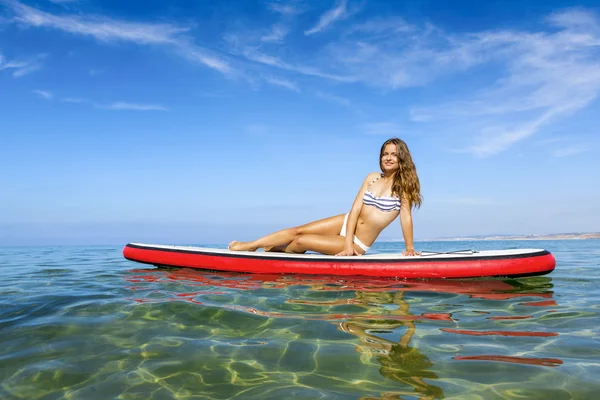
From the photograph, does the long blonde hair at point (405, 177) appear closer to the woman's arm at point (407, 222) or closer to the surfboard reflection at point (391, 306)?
the woman's arm at point (407, 222)

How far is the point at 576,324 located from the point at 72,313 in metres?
4.75

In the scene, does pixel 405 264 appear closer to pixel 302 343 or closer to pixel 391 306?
pixel 391 306

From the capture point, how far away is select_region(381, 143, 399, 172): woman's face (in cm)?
619

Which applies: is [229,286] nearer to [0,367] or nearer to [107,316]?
[107,316]

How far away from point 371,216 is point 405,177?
31.4 inches

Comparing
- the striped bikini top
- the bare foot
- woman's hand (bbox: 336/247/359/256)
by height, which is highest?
the striped bikini top

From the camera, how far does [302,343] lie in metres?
3.17

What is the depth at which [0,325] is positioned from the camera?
3781 mm

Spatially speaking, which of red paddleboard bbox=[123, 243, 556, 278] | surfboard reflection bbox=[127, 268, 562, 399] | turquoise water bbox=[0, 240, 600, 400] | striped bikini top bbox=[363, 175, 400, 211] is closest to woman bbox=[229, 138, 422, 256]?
striped bikini top bbox=[363, 175, 400, 211]

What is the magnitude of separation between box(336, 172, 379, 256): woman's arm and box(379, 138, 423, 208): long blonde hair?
0.42 metres

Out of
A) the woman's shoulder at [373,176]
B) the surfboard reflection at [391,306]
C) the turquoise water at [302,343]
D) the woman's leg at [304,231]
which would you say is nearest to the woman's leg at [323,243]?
the woman's leg at [304,231]

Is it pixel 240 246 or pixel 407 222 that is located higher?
pixel 407 222

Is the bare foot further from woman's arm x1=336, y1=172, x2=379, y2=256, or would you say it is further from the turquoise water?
the turquoise water

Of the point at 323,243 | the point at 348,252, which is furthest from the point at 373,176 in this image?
the point at 323,243
